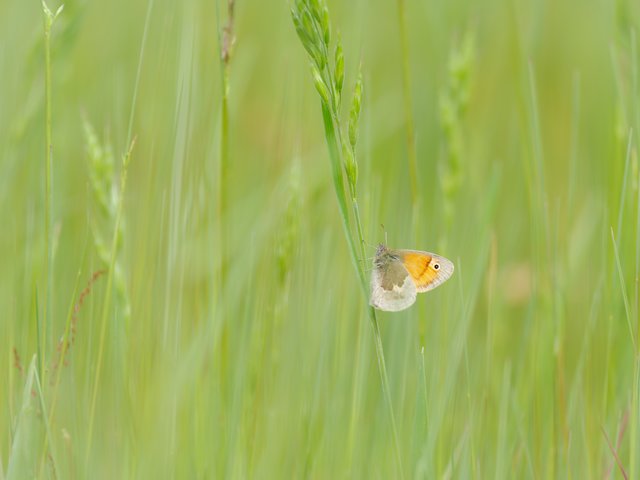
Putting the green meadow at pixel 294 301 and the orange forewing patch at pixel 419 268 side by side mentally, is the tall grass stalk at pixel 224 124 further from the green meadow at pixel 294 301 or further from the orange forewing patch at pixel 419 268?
the orange forewing patch at pixel 419 268

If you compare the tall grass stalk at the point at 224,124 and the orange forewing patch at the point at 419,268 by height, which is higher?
the tall grass stalk at the point at 224,124

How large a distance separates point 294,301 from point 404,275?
1.31ft

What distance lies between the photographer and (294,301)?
1805 millimetres

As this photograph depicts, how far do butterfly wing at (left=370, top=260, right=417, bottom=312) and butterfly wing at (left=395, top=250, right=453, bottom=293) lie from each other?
0.04ft

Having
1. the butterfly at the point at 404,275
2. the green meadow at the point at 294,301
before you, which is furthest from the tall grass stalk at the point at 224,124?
the butterfly at the point at 404,275

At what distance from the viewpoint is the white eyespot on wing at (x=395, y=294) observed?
1.36m

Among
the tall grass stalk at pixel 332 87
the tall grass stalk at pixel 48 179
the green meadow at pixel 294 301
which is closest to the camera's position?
the tall grass stalk at pixel 332 87

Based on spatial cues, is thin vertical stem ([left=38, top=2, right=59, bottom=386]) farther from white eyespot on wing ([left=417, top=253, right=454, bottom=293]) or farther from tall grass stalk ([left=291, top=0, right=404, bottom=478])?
white eyespot on wing ([left=417, top=253, right=454, bottom=293])

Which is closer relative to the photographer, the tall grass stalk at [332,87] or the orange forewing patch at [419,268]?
the tall grass stalk at [332,87]

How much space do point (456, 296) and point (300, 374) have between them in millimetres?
416

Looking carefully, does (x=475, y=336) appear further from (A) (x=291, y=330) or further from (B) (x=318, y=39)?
(B) (x=318, y=39)

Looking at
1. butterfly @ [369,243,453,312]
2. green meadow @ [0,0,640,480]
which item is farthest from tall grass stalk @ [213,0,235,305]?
butterfly @ [369,243,453,312]

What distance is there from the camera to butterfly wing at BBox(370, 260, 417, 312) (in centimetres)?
136

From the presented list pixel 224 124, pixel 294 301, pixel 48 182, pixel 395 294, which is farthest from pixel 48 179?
pixel 294 301
